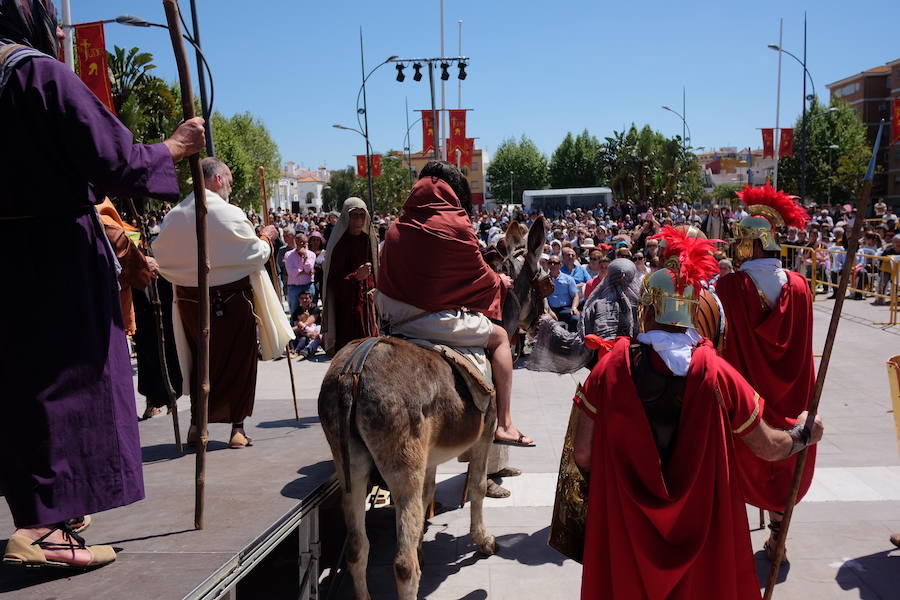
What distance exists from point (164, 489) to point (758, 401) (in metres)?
3.12

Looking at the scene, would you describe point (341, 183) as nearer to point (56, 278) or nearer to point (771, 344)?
point (771, 344)

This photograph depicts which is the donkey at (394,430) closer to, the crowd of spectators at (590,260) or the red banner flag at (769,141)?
the crowd of spectators at (590,260)

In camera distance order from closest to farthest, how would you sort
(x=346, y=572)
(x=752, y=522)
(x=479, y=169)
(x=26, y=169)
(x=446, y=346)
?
(x=26, y=169)
(x=446, y=346)
(x=346, y=572)
(x=752, y=522)
(x=479, y=169)

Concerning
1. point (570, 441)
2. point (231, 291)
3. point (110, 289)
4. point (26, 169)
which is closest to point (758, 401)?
point (570, 441)

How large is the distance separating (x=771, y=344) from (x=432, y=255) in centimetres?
236

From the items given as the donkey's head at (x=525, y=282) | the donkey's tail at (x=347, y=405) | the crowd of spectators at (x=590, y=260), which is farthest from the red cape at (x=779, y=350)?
the crowd of spectators at (x=590, y=260)

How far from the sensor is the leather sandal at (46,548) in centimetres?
284

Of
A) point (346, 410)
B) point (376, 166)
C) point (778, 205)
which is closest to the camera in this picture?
point (346, 410)

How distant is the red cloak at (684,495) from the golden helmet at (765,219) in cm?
238

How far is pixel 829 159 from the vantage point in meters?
56.8

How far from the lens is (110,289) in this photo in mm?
2900

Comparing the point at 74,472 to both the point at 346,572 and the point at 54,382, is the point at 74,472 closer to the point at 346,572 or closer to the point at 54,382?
the point at 54,382

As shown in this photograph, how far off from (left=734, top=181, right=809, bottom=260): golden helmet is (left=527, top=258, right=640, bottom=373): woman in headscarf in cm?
85

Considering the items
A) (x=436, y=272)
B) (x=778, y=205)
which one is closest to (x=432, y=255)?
(x=436, y=272)
